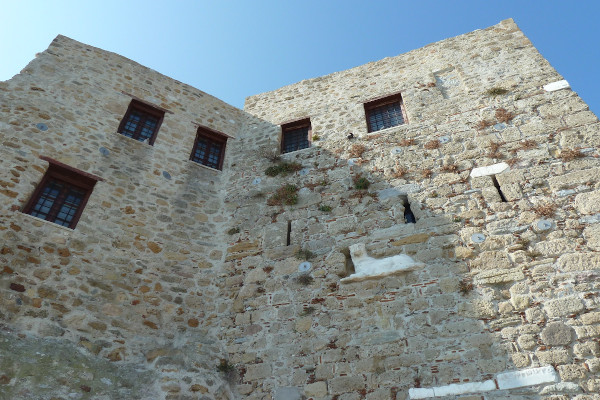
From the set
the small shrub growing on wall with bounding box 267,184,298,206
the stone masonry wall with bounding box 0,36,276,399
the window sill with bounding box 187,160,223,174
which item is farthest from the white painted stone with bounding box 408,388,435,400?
the window sill with bounding box 187,160,223,174

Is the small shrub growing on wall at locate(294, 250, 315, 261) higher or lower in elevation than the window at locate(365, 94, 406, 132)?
lower

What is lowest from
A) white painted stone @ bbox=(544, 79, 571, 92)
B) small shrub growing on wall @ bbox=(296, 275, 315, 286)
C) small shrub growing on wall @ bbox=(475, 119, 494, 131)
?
small shrub growing on wall @ bbox=(296, 275, 315, 286)

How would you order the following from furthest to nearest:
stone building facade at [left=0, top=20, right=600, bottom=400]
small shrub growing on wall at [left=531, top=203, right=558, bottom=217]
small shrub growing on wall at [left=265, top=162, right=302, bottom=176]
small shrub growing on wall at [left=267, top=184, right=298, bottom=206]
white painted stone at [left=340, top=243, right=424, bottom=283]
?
Answer: small shrub growing on wall at [left=265, top=162, right=302, bottom=176] → small shrub growing on wall at [left=267, top=184, right=298, bottom=206] → white painted stone at [left=340, top=243, right=424, bottom=283] → small shrub growing on wall at [left=531, top=203, right=558, bottom=217] → stone building facade at [left=0, top=20, right=600, bottom=400]

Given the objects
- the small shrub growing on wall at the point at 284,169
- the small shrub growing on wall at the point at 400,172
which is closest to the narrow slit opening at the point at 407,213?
the small shrub growing on wall at the point at 400,172

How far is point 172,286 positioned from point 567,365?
18.0 ft

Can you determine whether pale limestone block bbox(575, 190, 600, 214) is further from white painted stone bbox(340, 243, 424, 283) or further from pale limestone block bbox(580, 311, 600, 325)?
white painted stone bbox(340, 243, 424, 283)

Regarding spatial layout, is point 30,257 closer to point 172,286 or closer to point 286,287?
point 172,286

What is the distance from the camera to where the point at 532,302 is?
535 cm

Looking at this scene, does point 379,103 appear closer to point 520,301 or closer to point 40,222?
point 520,301

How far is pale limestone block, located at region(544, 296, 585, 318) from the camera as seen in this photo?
5141 mm

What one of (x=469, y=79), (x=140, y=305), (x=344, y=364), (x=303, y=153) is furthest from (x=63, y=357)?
(x=469, y=79)

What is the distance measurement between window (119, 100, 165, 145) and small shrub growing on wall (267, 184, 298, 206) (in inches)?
113

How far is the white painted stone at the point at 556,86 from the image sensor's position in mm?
7791

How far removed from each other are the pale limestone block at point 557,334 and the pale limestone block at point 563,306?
0.47 ft
